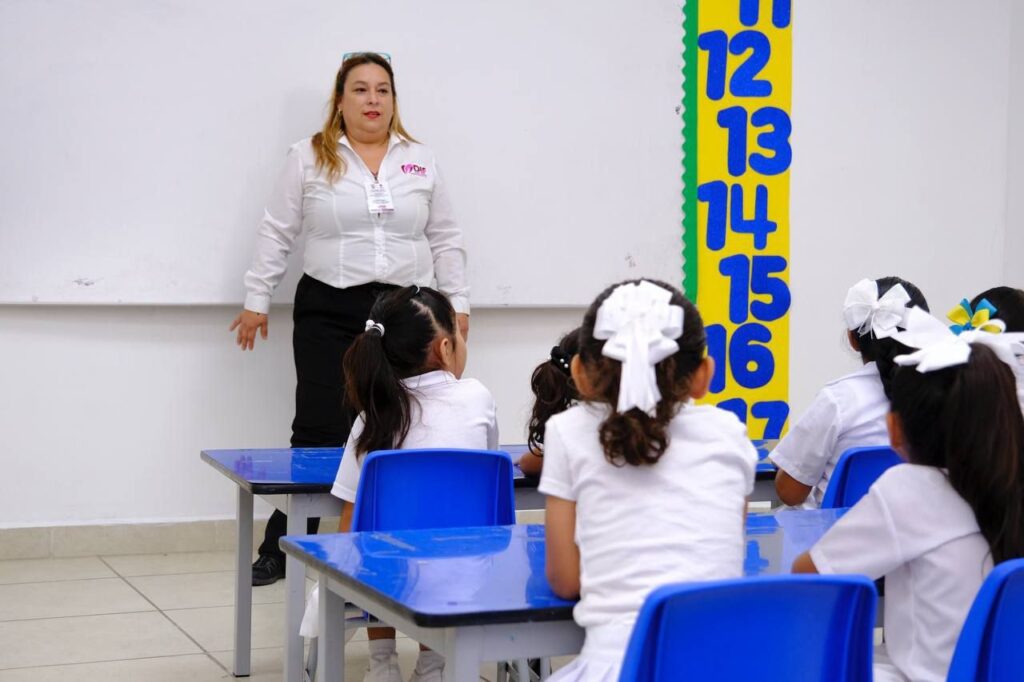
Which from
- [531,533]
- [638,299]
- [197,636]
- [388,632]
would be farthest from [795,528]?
[197,636]

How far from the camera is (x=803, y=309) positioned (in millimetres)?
5449

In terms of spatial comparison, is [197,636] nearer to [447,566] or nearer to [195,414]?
[195,414]

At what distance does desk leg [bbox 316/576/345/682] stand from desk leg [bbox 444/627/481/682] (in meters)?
0.39

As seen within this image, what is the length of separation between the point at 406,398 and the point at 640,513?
1.03 m

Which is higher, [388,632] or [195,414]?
[195,414]

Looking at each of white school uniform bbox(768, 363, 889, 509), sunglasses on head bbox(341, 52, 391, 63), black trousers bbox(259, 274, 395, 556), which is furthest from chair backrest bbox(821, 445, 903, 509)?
sunglasses on head bbox(341, 52, 391, 63)

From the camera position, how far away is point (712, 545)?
160 centimetres

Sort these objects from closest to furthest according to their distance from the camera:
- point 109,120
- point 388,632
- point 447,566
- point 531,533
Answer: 1. point 447,566
2. point 531,533
3. point 388,632
4. point 109,120

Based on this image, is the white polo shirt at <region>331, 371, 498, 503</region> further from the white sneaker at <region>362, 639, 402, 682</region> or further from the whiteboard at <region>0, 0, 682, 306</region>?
the whiteboard at <region>0, 0, 682, 306</region>

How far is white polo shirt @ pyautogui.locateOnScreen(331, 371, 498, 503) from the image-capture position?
8.43ft

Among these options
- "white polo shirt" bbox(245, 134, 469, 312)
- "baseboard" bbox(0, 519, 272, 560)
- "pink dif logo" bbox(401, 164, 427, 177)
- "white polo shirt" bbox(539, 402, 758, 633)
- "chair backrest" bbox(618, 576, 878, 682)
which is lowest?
"baseboard" bbox(0, 519, 272, 560)

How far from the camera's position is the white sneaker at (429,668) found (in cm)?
252

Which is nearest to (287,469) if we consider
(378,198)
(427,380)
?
(427,380)

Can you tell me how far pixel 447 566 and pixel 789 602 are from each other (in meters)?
0.50
